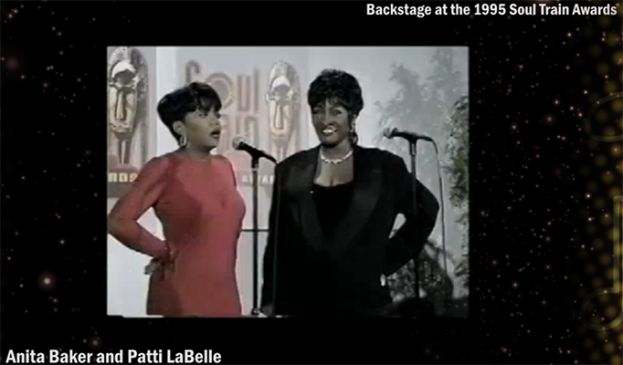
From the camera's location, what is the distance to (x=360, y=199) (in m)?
2.32

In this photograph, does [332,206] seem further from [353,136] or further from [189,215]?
[189,215]

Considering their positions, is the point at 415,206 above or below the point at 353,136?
below

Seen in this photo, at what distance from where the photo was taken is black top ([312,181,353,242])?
7.62ft

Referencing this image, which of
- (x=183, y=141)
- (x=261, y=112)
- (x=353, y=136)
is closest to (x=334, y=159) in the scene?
(x=353, y=136)

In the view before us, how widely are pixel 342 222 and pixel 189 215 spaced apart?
298 millimetres

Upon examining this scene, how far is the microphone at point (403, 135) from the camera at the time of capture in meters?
2.32

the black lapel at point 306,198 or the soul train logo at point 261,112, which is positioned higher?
the soul train logo at point 261,112

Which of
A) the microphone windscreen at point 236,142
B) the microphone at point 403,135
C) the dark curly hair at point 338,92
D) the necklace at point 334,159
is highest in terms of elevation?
the dark curly hair at point 338,92

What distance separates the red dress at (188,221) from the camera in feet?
7.63

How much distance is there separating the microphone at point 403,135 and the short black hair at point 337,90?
0.07 metres

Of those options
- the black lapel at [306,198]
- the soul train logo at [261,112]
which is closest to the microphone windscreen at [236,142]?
the soul train logo at [261,112]

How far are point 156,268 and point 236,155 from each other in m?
0.27

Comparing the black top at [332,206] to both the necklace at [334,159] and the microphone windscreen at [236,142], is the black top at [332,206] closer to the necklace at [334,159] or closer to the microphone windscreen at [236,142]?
the necklace at [334,159]

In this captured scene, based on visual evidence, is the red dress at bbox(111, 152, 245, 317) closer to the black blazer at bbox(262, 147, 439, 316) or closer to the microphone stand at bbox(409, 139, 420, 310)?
the black blazer at bbox(262, 147, 439, 316)
